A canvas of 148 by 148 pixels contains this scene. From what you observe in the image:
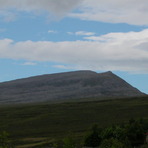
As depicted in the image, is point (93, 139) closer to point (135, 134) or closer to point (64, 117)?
point (135, 134)

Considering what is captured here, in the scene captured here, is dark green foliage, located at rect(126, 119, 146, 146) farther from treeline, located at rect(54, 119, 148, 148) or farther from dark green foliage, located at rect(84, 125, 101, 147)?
dark green foliage, located at rect(84, 125, 101, 147)

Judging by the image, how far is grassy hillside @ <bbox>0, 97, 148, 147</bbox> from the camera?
124 meters

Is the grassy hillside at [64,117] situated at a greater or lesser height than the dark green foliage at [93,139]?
greater

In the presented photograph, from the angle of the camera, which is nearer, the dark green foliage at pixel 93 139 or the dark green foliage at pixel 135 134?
the dark green foliage at pixel 135 134

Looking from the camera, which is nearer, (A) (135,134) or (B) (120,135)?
(A) (135,134)

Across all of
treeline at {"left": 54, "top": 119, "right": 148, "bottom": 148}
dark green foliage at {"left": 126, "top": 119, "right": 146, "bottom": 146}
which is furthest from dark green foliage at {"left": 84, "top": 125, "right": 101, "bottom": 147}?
dark green foliage at {"left": 126, "top": 119, "right": 146, "bottom": 146}

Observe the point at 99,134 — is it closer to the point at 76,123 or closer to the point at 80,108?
the point at 76,123

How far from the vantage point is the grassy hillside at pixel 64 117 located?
123500mm

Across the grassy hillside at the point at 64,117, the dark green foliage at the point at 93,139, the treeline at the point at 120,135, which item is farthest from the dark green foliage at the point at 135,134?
the grassy hillside at the point at 64,117

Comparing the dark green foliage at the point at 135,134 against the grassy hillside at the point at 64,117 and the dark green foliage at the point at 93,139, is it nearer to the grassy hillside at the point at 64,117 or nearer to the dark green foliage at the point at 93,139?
the dark green foliage at the point at 93,139

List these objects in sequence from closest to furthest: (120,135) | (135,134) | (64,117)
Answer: (135,134), (120,135), (64,117)

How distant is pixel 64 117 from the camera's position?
150m

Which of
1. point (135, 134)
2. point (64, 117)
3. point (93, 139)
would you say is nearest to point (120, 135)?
point (135, 134)

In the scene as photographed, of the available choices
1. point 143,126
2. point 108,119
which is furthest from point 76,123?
point 143,126
